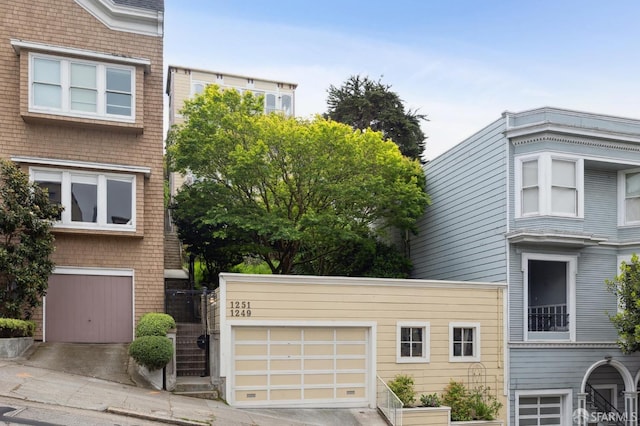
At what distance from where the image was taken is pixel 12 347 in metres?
14.8

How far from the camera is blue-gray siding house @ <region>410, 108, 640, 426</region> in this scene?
56.3ft

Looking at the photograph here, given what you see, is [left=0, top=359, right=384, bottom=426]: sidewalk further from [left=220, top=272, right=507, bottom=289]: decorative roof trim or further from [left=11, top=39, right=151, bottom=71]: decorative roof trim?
[left=11, top=39, right=151, bottom=71]: decorative roof trim

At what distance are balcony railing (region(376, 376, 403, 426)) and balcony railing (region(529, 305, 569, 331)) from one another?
17.3ft

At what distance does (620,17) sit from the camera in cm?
1688

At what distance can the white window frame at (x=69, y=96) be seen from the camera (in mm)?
17016

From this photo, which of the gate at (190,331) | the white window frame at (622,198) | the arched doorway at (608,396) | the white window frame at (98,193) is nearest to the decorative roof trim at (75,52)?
the white window frame at (98,193)

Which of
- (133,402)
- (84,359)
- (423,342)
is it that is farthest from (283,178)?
(133,402)

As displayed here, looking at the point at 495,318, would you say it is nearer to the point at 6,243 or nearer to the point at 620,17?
the point at 620,17

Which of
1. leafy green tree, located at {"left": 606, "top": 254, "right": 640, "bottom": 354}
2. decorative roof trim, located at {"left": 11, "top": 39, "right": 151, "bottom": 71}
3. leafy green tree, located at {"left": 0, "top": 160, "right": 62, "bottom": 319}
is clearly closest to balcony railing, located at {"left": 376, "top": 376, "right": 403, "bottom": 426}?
leafy green tree, located at {"left": 606, "top": 254, "right": 640, "bottom": 354}

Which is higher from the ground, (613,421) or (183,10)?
(183,10)

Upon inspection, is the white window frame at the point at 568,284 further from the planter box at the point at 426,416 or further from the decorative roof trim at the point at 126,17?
the decorative roof trim at the point at 126,17

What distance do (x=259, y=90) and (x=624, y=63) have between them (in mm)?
29392

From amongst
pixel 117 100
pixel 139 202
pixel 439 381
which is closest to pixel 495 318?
pixel 439 381

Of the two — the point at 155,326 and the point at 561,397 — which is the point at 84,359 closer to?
the point at 155,326
